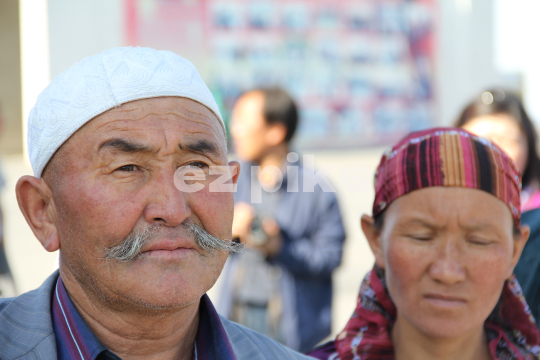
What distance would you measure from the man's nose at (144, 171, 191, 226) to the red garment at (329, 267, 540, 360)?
3.03 feet

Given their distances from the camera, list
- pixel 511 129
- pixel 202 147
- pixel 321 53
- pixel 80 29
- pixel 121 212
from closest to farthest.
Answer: pixel 121 212 < pixel 202 147 < pixel 511 129 < pixel 80 29 < pixel 321 53

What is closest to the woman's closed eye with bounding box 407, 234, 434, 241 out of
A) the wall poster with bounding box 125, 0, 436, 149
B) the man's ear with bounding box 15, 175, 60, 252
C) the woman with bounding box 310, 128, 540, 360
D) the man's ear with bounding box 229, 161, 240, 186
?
the woman with bounding box 310, 128, 540, 360

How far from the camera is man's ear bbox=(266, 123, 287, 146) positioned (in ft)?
12.0

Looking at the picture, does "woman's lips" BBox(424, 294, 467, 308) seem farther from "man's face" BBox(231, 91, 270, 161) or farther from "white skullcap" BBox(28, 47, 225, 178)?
"man's face" BBox(231, 91, 270, 161)

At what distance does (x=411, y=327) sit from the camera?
196cm

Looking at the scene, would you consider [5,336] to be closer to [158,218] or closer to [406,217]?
[158,218]

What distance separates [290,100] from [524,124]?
149 cm

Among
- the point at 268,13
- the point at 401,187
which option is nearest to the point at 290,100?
the point at 401,187

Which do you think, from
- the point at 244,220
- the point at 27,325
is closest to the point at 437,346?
the point at 27,325

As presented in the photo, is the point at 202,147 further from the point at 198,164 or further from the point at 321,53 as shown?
the point at 321,53

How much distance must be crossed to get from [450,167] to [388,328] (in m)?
0.66

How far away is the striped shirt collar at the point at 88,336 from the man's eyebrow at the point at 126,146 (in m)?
0.45

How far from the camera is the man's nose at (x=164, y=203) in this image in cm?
141

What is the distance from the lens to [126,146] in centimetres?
145
